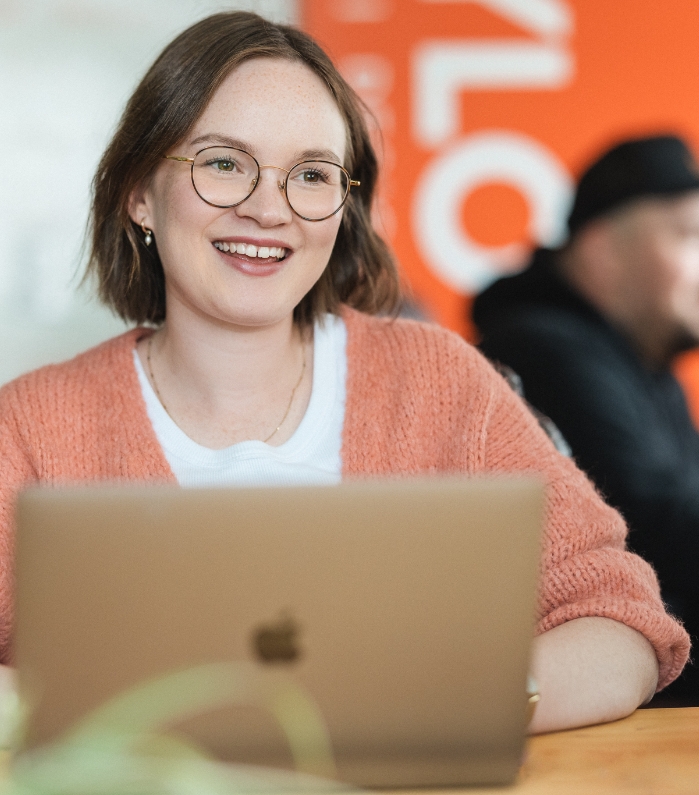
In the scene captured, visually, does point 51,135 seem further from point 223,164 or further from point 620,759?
point 620,759

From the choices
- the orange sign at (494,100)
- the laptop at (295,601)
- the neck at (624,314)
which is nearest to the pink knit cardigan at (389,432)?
the laptop at (295,601)

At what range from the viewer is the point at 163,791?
2.89ft

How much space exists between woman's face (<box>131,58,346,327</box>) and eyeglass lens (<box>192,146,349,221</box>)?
11mm

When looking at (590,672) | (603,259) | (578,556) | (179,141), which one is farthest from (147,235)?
(603,259)

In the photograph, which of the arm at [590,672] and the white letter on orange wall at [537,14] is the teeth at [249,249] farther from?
the white letter on orange wall at [537,14]

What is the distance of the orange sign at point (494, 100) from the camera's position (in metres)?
3.73

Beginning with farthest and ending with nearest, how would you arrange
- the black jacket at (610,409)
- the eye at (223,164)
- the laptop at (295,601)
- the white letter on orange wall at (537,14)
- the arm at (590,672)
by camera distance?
the white letter on orange wall at (537,14) < the black jacket at (610,409) < the eye at (223,164) < the arm at (590,672) < the laptop at (295,601)

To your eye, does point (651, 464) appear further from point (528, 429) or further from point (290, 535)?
point (290, 535)

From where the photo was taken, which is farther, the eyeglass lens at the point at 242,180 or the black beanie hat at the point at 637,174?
the black beanie hat at the point at 637,174

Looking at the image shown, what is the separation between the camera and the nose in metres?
1.49

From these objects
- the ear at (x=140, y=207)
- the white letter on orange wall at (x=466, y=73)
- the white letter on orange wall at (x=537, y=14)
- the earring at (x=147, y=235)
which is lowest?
the earring at (x=147, y=235)

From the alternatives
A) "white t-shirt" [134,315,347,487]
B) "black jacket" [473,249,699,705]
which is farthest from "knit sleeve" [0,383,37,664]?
"black jacket" [473,249,699,705]

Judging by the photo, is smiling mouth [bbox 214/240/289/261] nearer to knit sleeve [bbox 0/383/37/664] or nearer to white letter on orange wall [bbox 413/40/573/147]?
knit sleeve [bbox 0/383/37/664]

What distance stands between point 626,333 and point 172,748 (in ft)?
7.46
